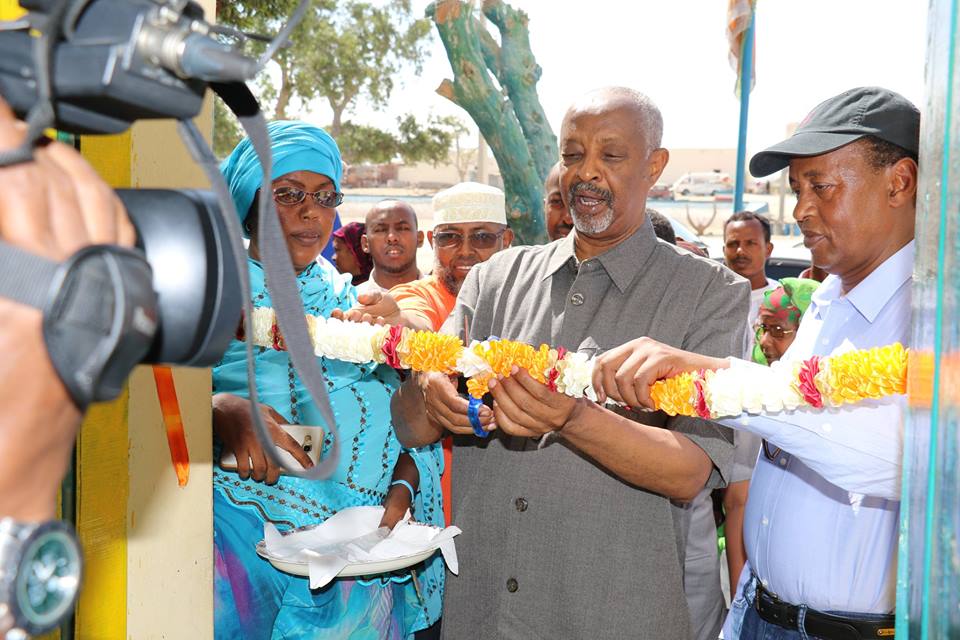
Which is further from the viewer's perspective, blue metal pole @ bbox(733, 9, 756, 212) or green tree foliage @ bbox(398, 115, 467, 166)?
green tree foliage @ bbox(398, 115, 467, 166)

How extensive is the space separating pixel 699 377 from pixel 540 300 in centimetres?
81

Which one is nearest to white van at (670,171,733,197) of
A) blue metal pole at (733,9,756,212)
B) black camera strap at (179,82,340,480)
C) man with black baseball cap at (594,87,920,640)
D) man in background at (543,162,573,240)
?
blue metal pole at (733,9,756,212)

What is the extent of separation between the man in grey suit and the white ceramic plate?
170mm

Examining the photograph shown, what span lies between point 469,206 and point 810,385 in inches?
112

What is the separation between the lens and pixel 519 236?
32.5 ft

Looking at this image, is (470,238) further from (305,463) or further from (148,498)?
(148,498)

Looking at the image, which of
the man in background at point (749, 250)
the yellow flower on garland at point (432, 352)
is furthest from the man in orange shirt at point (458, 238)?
the man in background at point (749, 250)

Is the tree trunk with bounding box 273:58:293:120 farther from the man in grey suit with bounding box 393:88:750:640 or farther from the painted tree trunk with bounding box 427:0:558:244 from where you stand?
the man in grey suit with bounding box 393:88:750:640

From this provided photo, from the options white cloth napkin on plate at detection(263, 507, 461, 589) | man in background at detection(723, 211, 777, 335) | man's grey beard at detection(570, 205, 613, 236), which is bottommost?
white cloth napkin on plate at detection(263, 507, 461, 589)

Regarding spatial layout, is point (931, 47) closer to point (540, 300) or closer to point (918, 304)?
point (918, 304)

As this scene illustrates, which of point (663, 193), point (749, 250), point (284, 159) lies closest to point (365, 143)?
point (749, 250)

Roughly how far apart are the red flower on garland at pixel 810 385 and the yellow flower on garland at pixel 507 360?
589 mm

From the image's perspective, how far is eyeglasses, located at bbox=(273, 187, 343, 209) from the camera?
3.15 m

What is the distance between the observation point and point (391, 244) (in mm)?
5660
